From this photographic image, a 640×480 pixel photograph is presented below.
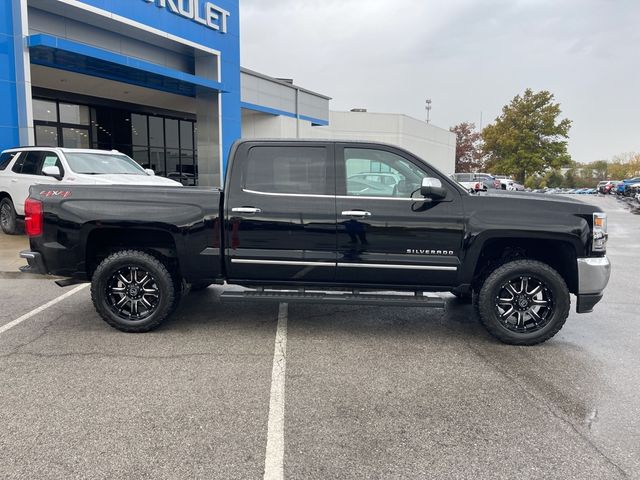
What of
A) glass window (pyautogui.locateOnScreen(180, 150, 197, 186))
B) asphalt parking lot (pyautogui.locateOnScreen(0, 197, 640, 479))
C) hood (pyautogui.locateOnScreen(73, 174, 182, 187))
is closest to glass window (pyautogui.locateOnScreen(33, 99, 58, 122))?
glass window (pyautogui.locateOnScreen(180, 150, 197, 186))

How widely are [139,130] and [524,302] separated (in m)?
23.6

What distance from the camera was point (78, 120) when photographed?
863 inches

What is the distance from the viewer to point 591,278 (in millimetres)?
4855

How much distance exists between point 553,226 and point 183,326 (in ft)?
12.7

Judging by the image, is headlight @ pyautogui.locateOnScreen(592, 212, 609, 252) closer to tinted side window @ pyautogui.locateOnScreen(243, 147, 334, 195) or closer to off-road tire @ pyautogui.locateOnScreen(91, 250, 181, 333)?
tinted side window @ pyautogui.locateOnScreen(243, 147, 334, 195)

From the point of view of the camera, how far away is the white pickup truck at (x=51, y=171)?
985 centimetres

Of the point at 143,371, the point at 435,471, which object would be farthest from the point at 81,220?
the point at 435,471

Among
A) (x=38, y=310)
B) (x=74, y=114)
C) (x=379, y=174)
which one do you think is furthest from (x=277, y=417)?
(x=74, y=114)

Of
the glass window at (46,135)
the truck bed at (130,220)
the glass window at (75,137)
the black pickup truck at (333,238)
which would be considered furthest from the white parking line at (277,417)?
the glass window at (75,137)

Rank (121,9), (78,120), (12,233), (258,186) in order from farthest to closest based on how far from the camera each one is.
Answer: (78,120), (121,9), (12,233), (258,186)

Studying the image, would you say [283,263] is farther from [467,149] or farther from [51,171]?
[467,149]

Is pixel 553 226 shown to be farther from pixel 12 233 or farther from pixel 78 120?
pixel 78 120

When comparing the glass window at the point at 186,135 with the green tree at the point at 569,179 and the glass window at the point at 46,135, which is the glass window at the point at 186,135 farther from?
the green tree at the point at 569,179

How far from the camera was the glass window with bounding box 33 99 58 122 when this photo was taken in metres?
20.0
